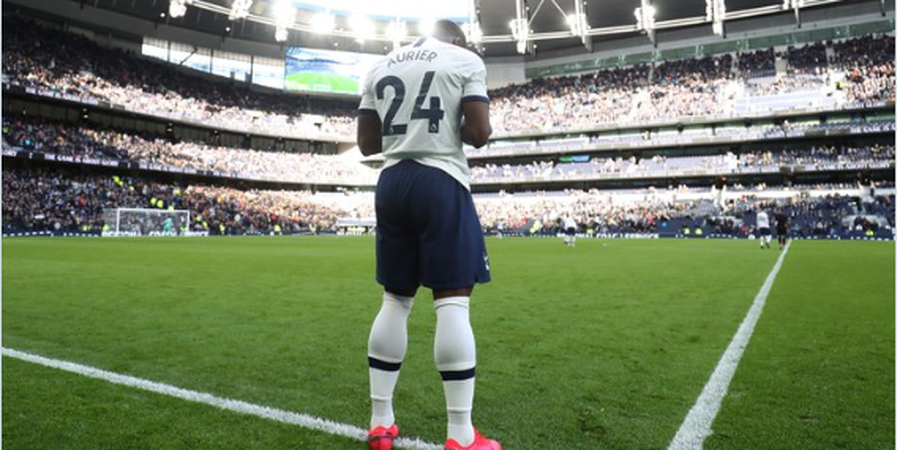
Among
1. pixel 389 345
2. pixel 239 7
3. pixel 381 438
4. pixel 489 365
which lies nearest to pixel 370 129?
pixel 389 345

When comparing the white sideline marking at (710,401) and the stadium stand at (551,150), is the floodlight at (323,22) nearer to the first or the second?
the stadium stand at (551,150)

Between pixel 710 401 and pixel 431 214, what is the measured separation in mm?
1853

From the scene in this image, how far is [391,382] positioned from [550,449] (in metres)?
0.77

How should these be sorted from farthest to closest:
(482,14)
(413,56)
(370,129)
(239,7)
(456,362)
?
(482,14) → (239,7) → (370,129) → (413,56) → (456,362)

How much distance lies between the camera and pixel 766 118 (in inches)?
1889

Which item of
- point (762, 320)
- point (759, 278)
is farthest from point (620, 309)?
point (759, 278)

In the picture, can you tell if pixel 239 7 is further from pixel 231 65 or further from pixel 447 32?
pixel 447 32

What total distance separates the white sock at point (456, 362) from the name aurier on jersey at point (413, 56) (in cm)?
112

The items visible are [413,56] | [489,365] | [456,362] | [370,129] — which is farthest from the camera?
[489,365]

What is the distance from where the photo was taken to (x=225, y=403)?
3086mm

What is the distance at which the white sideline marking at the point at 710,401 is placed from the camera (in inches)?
102

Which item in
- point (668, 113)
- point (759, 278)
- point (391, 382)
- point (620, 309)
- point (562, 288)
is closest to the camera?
point (391, 382)

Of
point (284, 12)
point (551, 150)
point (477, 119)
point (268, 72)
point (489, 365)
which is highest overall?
point (284, 12)

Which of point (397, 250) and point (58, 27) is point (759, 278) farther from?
→ point (58, 27)
